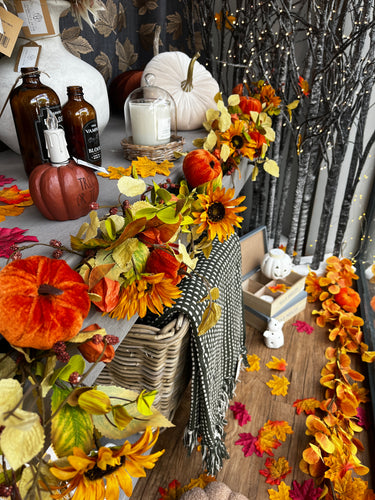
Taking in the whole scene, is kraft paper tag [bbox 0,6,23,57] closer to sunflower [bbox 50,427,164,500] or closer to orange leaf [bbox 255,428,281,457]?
sunflower [bbox 50,427,164,500]

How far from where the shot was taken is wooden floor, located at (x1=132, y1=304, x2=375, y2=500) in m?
1.07

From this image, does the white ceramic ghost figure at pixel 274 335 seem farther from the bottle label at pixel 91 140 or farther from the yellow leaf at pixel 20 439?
the yellow leaf at pixel 20 439

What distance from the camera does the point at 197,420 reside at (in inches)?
36.1

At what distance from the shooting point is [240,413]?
1.26m

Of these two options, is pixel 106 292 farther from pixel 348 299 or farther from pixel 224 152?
pixel 348 299

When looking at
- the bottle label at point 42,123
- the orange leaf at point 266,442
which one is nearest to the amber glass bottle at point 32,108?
the bottle label at point 42,123

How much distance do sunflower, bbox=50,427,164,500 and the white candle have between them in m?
0.66

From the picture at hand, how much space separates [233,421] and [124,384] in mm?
605

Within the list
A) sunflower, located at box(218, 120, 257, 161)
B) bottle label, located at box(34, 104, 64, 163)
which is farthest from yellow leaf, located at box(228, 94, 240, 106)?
bottle label, located at box(34, 104, 64, 163)

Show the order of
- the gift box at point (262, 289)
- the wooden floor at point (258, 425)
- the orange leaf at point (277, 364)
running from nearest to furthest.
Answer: the wooden floor at point (258, 425) < the orange leaf at point (277, 364) < the gift box at point (262, 289)

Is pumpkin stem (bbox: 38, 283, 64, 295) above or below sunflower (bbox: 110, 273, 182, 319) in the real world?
above

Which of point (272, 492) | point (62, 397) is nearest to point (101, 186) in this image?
point (62, 397)

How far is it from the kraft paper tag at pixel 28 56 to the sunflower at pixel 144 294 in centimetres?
56

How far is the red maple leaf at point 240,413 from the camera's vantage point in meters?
1.23
